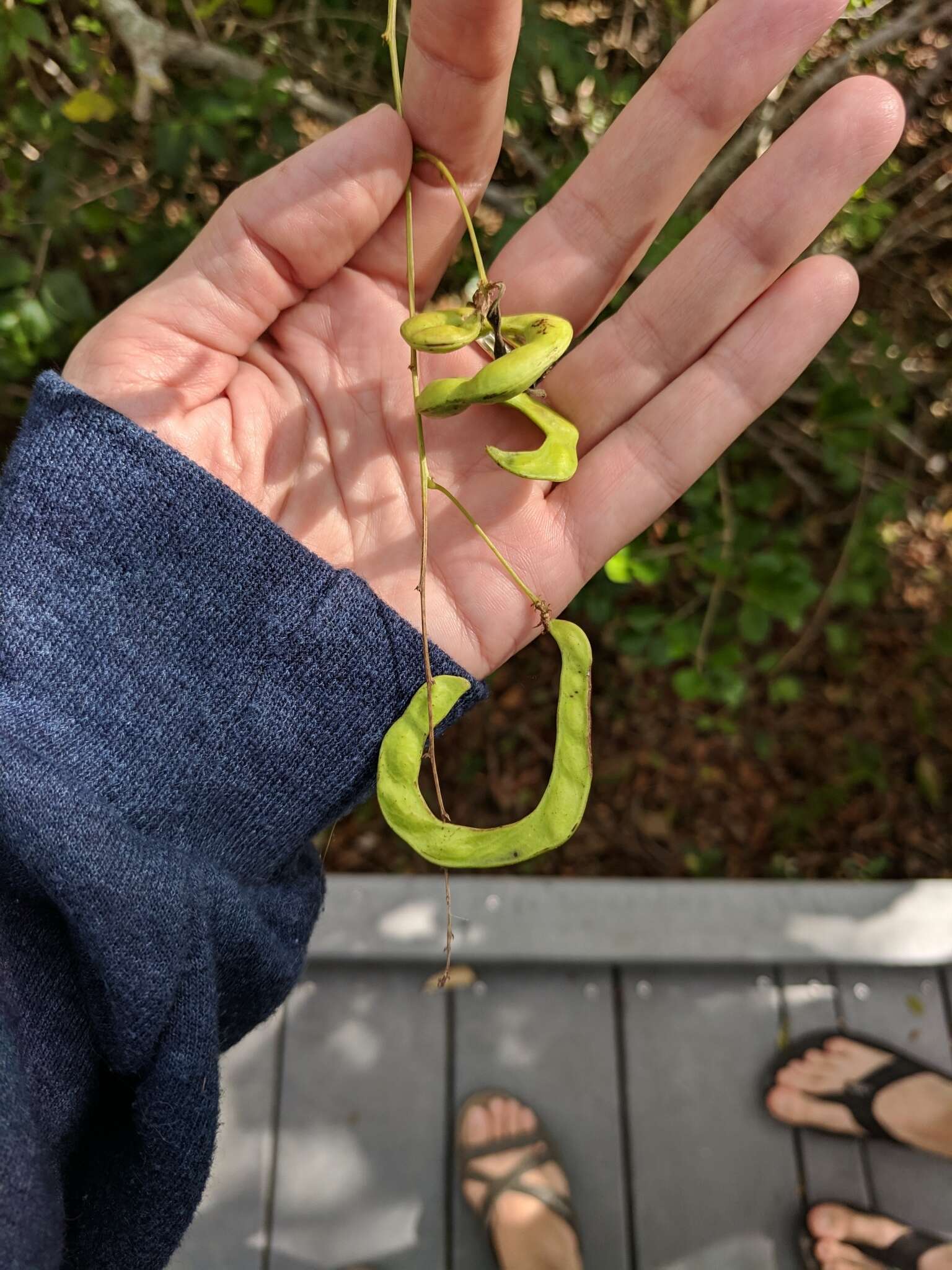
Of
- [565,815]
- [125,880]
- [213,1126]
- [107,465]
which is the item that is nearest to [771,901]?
[565,815]

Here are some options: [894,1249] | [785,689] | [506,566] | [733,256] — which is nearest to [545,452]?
[506,566]

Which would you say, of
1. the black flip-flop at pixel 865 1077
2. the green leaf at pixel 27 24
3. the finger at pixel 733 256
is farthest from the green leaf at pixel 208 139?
the black flip-flop at pixel 865 1077

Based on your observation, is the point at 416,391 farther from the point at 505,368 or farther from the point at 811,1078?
the point at 811,1078

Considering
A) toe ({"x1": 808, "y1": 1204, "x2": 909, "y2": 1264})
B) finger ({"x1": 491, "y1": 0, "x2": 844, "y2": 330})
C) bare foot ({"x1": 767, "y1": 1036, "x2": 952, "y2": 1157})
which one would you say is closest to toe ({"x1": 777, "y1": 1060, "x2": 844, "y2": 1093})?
bare foot ({"x1": 767, "y1": 1036, "x2": 952, "y2": 1157})

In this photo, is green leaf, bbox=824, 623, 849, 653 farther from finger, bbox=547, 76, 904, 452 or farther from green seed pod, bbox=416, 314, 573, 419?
green seed pod, bbox=416, 314, 573, 419

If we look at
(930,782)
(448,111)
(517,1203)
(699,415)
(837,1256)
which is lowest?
(517,1203)
